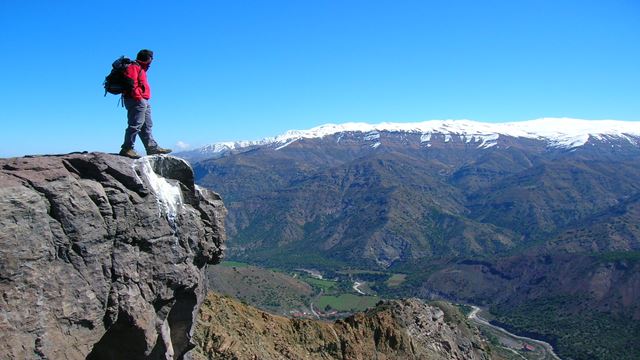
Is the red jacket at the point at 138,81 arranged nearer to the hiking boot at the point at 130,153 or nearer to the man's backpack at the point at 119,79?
the man's backpack at the point at 119,79

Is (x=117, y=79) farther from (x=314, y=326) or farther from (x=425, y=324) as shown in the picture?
(x=425, y=324)

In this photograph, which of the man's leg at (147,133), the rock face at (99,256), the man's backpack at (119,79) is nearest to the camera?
the rock face at (99,256)

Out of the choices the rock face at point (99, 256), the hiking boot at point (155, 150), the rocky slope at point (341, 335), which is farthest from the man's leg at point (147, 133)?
the rocky slope at point (341, 335)

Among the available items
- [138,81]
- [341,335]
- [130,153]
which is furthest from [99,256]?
[341,335]

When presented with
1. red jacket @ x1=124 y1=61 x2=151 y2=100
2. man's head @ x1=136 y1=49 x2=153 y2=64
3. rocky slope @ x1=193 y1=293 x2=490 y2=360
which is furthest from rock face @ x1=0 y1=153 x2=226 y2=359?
rocky slope @ x1=193 y1=293 x2=490 y2=360

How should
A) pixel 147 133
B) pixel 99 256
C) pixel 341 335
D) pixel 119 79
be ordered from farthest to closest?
pixel 341 335 < pixel 147 133 < pixel 119 79 < pixel 99 256

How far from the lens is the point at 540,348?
185 meters

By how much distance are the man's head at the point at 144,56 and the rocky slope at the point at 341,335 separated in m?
17.8

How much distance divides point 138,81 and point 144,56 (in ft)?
2.89

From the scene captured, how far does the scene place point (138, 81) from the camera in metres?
19.0

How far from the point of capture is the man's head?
18953mm

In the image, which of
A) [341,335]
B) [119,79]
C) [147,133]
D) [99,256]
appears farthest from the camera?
[341,335]

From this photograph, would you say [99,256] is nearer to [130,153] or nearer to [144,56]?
[130,153]

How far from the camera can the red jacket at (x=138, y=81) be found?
18.6 metres
